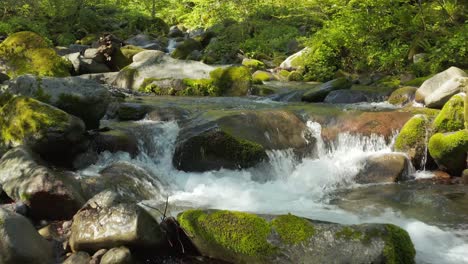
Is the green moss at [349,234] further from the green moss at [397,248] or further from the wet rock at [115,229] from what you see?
the wet rock at [115,229]

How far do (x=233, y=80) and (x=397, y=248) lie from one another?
12.2 metres

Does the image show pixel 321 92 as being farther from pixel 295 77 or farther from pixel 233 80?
pixel 295 77

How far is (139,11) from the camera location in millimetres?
40562

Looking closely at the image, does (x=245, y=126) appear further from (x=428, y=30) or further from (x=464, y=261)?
(x=428, y=30)

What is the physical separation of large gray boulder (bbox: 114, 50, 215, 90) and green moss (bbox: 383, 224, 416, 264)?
1265cm

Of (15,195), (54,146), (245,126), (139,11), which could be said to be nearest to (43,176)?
(15,195)

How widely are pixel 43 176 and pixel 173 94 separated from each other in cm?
1016

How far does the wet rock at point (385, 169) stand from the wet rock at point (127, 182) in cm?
401

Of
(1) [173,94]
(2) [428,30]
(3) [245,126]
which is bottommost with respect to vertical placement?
(1) [173,94]

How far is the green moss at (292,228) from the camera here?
491cm

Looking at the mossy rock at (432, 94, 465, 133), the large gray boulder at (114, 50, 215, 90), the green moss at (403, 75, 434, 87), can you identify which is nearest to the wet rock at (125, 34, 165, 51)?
the large gray boulder at (114, 50, 215, 90)

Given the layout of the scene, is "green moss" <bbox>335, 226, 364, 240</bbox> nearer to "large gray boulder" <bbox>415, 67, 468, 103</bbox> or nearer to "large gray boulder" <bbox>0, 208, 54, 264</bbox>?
"large gray boulder" <bbox>0, 208, 54, 264</bbox>

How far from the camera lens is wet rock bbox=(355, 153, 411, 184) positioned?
8.88 metres

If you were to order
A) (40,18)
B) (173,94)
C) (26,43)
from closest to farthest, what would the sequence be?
(26,43), (173,94), (40,18)
